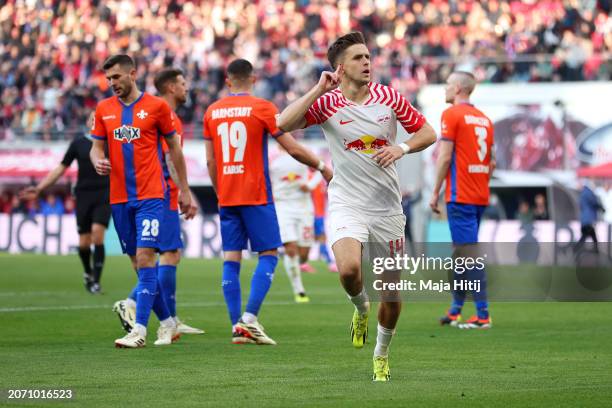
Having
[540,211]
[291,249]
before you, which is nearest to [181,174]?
[291,249]

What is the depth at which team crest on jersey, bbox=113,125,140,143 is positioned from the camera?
36.0 ft

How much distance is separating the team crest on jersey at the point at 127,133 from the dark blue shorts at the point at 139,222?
56 cm

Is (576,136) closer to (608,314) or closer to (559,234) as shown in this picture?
(559,234)


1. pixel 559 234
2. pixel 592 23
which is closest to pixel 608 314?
pixel 559 234

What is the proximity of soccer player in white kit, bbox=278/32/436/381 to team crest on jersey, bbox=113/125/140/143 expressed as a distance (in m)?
2.71

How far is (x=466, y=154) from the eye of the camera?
13586mm

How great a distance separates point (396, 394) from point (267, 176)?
4293 mm

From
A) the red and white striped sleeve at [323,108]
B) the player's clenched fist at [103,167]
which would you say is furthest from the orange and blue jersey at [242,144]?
the red and white striped sleeve at [323,108]

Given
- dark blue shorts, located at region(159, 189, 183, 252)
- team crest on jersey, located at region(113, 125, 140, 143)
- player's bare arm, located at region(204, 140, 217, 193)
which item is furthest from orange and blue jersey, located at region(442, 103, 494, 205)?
team crest on jersey, located at region(113, 125, 140, 143)

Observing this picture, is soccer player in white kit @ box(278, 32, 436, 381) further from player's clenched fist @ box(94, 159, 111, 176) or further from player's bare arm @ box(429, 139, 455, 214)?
player's bare arm @ box(429, 139, 455, 214)

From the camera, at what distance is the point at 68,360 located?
9.68m

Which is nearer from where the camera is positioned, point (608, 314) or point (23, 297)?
point (608, 314)

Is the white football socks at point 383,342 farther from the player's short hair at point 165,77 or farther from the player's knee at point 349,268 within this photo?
the player's short hair at point 165,77

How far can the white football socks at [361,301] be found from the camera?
9000 millimetres
